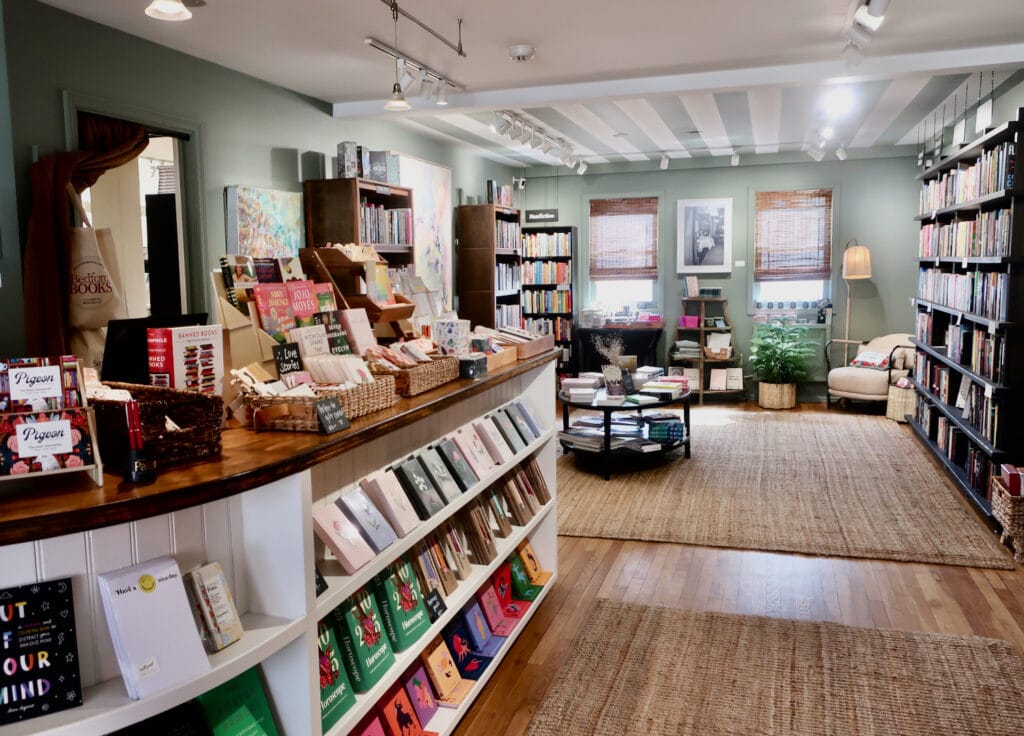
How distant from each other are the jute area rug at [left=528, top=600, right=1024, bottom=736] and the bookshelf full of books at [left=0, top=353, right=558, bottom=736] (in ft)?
1.52

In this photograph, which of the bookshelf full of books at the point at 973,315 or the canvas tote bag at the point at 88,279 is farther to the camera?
the bookshelf full of books at the point at 973,315

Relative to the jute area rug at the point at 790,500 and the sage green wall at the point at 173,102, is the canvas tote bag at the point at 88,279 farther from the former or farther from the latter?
the jute area rug at the point at 790,500

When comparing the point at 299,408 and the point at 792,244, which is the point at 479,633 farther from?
the point at 792,244

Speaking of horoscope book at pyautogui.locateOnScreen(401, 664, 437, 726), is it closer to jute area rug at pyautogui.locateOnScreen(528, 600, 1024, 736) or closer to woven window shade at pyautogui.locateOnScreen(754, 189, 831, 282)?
jute area rug at pyautogui.locateOnScreen(528, 600, 1024, 736)

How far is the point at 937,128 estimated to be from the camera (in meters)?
7.57

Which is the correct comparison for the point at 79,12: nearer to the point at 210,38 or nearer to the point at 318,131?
the point at 210,38

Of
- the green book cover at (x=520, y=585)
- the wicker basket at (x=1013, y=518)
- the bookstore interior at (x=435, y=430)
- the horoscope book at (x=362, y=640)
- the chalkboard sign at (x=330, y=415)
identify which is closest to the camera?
the bookstore interior at (x=435, y=430)

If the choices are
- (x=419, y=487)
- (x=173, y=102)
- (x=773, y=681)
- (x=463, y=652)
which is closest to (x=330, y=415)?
(x=419, y=487)

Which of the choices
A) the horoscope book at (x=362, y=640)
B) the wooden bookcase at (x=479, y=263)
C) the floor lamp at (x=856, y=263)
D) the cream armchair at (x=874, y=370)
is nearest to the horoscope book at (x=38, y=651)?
the horoscope book at (x=362, y=640)

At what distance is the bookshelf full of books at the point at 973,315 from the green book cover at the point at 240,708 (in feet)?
14.0

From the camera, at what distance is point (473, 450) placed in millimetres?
3059

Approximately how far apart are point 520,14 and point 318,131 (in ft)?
7.68

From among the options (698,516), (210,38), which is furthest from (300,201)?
(698,516)

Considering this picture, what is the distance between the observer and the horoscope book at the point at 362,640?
7.17 feet
